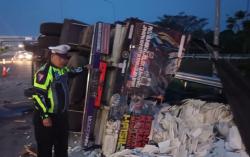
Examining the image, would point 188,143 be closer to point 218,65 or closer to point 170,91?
point 218,65

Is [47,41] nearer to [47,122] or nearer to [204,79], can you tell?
[204,79]

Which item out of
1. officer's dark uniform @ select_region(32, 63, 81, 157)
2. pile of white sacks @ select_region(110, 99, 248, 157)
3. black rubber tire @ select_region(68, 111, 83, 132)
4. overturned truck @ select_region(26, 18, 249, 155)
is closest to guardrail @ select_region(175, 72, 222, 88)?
pile of white sacks @ select_region(110, 99, 248, 157)

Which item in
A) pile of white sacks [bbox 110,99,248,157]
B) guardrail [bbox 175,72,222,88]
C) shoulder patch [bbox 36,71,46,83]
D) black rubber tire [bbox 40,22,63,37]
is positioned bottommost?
pile of white sacks [bbox 110,99,248,157]

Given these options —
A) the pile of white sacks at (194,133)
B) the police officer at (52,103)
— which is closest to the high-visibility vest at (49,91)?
the police officer at (52,103)

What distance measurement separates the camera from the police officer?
6.11 meters

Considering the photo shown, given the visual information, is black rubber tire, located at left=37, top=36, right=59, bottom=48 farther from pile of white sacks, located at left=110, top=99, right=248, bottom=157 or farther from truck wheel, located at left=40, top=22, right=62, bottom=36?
pile of white sacks, located at left=110, top=99, right=248, bottom=157

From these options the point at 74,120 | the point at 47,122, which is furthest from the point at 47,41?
the point at 47,122

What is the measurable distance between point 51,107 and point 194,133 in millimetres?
2214

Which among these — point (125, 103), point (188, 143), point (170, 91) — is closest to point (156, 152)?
point (188, 143)

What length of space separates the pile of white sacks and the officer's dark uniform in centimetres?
114

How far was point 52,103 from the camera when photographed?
6.17 meters

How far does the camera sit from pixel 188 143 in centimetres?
680

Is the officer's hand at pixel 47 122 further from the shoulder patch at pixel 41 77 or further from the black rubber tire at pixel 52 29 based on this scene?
the black rubber tire at pixel 52 29

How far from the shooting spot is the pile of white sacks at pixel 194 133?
20.7 ft
